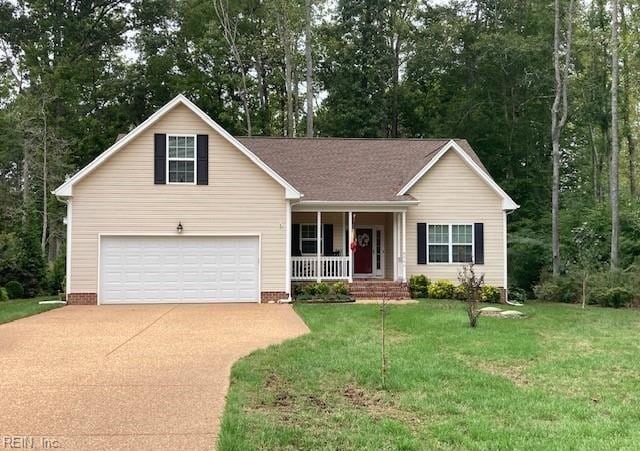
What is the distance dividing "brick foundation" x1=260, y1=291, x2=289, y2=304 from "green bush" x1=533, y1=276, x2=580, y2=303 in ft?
31.9

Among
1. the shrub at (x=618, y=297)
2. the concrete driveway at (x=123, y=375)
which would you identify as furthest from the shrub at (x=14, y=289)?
the shrub at (x=618, y=297)

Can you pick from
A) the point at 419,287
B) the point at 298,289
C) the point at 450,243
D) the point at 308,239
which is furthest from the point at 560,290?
the point at 298,289

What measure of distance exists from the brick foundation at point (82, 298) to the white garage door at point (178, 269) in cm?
24

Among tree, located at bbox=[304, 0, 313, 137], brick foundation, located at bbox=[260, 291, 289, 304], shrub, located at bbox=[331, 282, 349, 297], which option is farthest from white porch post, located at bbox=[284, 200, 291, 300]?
tree, located at bbox=[304, 0, 313, 137]

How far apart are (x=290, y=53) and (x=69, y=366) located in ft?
85.5

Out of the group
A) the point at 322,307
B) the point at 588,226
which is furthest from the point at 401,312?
the point at 588,226

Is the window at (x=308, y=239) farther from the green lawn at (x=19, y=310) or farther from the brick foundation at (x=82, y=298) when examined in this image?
the green lawn at (x=19, y=310)

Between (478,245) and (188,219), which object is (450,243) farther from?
(188,219)

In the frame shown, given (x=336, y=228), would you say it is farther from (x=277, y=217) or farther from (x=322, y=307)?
(x=322, y=307)

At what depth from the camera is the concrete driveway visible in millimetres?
5090

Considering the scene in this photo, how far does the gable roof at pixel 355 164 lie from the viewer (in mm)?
18562

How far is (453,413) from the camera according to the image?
5.60 meters

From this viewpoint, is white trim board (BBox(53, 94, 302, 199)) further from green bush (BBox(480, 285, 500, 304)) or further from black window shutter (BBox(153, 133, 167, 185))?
green bush (BBox(480, 285, 500, 304))

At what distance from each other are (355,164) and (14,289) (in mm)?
12765
